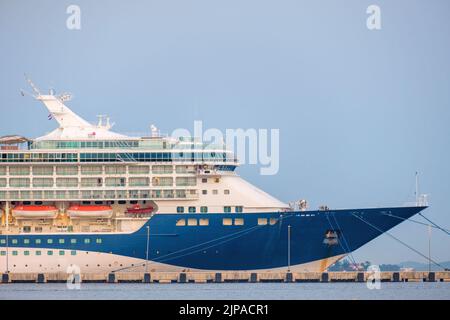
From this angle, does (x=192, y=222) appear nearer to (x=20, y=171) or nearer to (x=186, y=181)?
(x=186, y=181)

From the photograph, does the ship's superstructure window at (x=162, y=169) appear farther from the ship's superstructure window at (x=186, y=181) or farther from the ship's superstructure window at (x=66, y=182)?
the ship's superstructure window at (x=66, y=182)

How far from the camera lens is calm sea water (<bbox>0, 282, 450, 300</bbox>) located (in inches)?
2621

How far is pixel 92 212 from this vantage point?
7862 centimetres

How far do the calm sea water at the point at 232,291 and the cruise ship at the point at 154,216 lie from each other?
2490 millimetres

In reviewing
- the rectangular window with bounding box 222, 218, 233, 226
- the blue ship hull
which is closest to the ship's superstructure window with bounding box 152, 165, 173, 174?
the blue ship hull

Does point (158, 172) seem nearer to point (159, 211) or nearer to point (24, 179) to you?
point (159, 211)

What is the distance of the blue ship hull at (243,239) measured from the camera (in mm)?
77312

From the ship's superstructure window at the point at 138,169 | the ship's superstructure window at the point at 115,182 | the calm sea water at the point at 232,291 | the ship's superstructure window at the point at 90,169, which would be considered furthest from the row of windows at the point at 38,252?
the ship's superstructure window at the point at 138,169

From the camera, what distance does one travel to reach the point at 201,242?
77.4m

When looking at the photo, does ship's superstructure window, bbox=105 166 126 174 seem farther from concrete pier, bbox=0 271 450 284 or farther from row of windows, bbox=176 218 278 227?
concrete pier, bbox=0 271 450 284

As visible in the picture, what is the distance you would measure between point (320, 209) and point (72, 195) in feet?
39.3

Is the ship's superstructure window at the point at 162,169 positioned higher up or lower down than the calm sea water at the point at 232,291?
higher up

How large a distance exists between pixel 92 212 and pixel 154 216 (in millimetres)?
3253

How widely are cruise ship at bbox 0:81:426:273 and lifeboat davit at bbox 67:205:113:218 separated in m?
0.05
